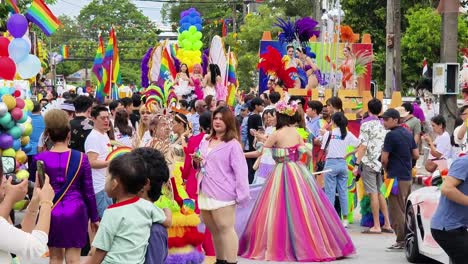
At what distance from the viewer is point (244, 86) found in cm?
6225

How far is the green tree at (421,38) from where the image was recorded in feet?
145

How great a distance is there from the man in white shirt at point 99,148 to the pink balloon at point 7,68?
39.3 inches

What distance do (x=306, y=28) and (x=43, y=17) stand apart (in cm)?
757

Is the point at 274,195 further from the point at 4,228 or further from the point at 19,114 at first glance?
the point at 4,228

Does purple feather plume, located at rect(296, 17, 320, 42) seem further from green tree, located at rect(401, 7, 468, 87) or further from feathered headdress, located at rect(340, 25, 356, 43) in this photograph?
green tree, located at rect(401, 7, 468, 87)

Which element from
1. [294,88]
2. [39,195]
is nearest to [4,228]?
[39,195]

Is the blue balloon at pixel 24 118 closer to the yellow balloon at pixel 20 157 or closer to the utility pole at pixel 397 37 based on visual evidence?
the yellow balloon at pixel 20 157

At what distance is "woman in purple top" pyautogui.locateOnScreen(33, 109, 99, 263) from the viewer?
29.6 ft

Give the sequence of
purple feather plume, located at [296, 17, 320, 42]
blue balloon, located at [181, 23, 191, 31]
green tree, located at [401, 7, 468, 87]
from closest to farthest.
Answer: purple feather plume, located at [296, 17, 320, 42] < blue balloon, located at [181, 23, 191, 31] < green tree, located at [401, 7, 468, 87]

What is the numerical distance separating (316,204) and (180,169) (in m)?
2.01

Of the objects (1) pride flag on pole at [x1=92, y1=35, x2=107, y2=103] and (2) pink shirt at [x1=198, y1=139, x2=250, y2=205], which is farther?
(1) pride flag on pole at [x1=92, y1=35, x2=107, y2=103]

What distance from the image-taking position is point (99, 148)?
36.9 feet

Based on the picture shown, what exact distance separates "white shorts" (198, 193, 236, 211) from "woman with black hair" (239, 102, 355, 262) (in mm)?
1780

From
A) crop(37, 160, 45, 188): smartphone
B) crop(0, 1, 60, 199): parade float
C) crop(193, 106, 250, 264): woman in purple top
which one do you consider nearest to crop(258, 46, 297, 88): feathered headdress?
crop(0, 1, 60, 199): parade float
